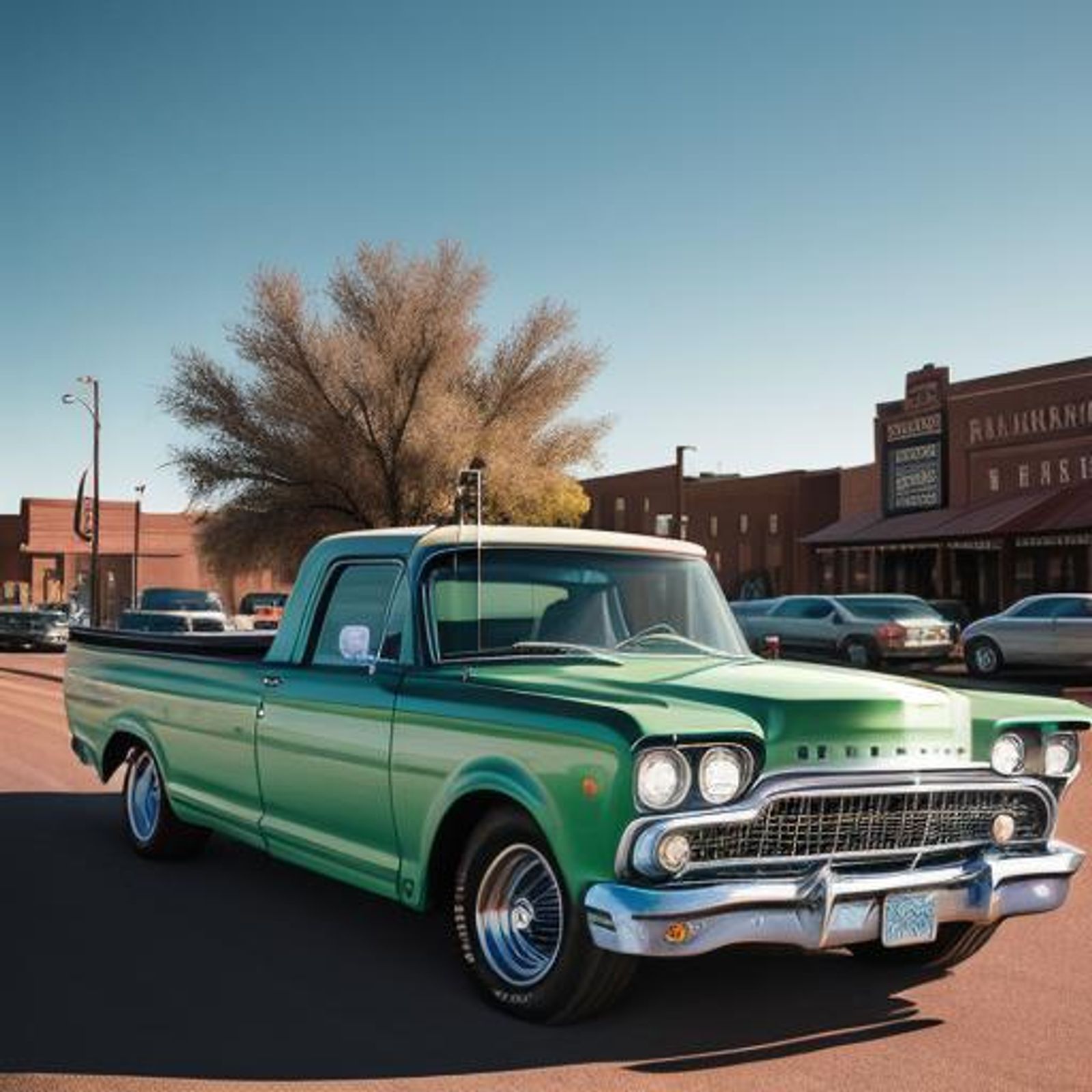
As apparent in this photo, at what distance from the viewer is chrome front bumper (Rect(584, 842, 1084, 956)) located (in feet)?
15.1

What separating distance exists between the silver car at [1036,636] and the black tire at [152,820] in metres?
18.6

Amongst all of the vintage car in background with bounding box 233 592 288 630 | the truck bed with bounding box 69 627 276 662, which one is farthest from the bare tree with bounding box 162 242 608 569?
the truck bed with bounding box 69 627 276 662

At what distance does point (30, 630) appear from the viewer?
40719 mm

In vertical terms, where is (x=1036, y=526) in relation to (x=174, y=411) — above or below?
below

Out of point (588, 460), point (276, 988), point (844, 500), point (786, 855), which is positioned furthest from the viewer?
point (844, 500)

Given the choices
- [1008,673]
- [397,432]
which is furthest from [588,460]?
[1008,673]

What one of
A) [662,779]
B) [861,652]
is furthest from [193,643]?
[861,652]

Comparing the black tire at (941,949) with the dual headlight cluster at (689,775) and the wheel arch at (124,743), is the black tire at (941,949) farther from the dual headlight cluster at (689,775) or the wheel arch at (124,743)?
the wheel arch at (124,743)

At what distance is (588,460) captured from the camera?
4772 centimetres

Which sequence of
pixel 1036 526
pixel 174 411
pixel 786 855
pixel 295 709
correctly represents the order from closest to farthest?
pixel 786 855
pixel 295 709
pixel 1036 526
pixel 174 411

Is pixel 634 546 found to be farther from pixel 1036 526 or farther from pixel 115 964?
pixel 1036 526

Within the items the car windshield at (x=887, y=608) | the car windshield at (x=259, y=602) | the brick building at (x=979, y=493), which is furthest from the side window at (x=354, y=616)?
the car windshield at (x=259, y=602)

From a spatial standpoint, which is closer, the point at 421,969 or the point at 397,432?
the point at 421,969

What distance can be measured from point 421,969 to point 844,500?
51817mm
